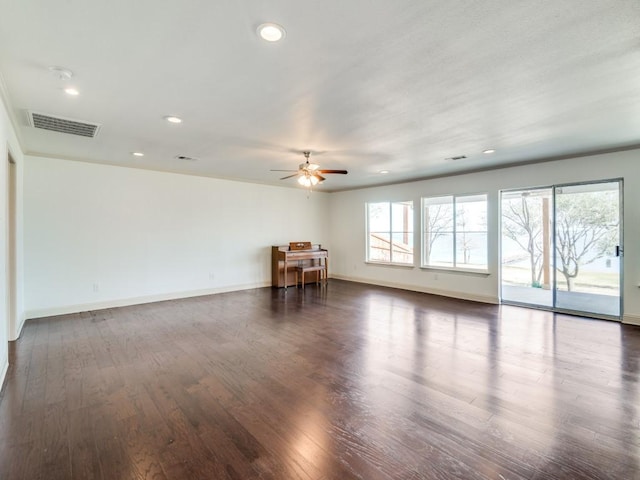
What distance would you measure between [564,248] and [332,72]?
5214mm

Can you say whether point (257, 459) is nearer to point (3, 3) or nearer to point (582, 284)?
point (3, 3)

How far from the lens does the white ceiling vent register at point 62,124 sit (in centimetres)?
335

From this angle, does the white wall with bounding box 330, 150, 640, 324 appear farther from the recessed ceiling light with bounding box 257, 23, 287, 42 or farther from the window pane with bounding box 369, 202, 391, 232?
the recessed ceiling light with bounding box 257, 23, 287, 42

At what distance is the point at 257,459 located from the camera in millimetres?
1828

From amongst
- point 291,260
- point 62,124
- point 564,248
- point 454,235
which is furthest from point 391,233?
point 62,124

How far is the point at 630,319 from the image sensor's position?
4523 mm

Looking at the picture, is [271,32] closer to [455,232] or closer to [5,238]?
[5,238]

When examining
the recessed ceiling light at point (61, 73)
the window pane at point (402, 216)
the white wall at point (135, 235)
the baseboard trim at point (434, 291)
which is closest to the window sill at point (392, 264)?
the baseboard trim at point (434, 291)

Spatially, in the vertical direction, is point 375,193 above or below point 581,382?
above

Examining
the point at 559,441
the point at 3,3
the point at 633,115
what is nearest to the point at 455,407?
the point at 559,441

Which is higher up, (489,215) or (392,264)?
(489,215)

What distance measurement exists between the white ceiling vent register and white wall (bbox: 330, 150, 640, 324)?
6.21 m

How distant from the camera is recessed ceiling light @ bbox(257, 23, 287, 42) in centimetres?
184

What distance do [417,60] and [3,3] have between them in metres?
2.55
